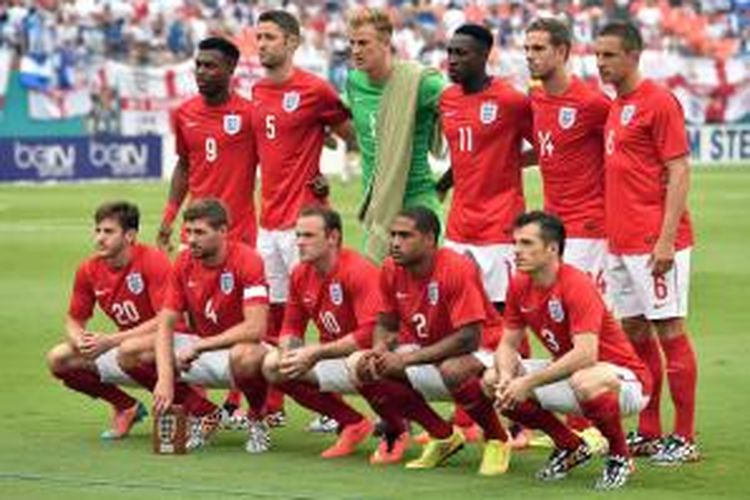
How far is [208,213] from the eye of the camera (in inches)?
509

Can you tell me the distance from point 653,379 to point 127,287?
299cm

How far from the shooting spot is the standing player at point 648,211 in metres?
12.7

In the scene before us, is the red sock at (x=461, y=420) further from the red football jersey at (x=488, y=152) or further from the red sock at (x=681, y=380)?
the red sock at (x=681, y=380)

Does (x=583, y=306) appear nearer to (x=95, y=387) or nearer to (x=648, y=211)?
(x=648, y=211)

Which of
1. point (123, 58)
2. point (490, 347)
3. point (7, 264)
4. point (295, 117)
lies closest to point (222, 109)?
point (295, 117)

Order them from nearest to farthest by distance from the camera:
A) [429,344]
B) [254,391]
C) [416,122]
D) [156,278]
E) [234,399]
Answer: [429,344] → [254,391] → [156,278] → [416,122] → [234,399]

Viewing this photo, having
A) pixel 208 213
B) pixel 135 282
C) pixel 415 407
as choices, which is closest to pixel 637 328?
pixel 415 407

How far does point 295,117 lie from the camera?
571 inches

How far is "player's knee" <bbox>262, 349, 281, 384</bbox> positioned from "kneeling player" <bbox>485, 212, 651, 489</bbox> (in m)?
1.35

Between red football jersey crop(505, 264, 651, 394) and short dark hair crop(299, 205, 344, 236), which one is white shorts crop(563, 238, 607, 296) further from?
short dark hair crop(299, 205, 344, 236)

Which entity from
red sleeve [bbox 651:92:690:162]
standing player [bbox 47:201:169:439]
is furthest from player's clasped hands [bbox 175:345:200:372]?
red sleeve [bbox 651:92:690:162]

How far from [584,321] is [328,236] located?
1642 mm

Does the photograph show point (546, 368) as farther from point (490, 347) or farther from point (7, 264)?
point (7, 264)

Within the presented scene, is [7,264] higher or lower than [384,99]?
lower
